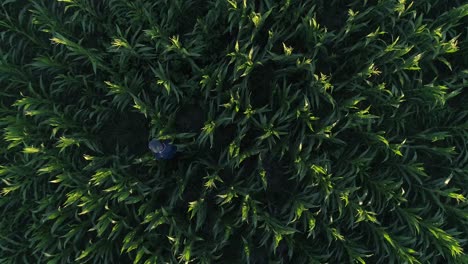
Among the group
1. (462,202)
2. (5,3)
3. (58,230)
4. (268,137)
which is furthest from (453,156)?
(5,3)

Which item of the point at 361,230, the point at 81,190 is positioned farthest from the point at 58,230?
the point at 361,230

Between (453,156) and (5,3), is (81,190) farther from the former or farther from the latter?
(453,156)

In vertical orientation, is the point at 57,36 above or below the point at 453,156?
above

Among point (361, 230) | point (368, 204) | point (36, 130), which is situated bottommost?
point (361, 230)

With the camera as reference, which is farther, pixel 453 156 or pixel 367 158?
pixel 453 156

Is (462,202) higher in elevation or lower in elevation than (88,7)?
lower

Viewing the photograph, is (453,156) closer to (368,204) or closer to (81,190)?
(368,204)
